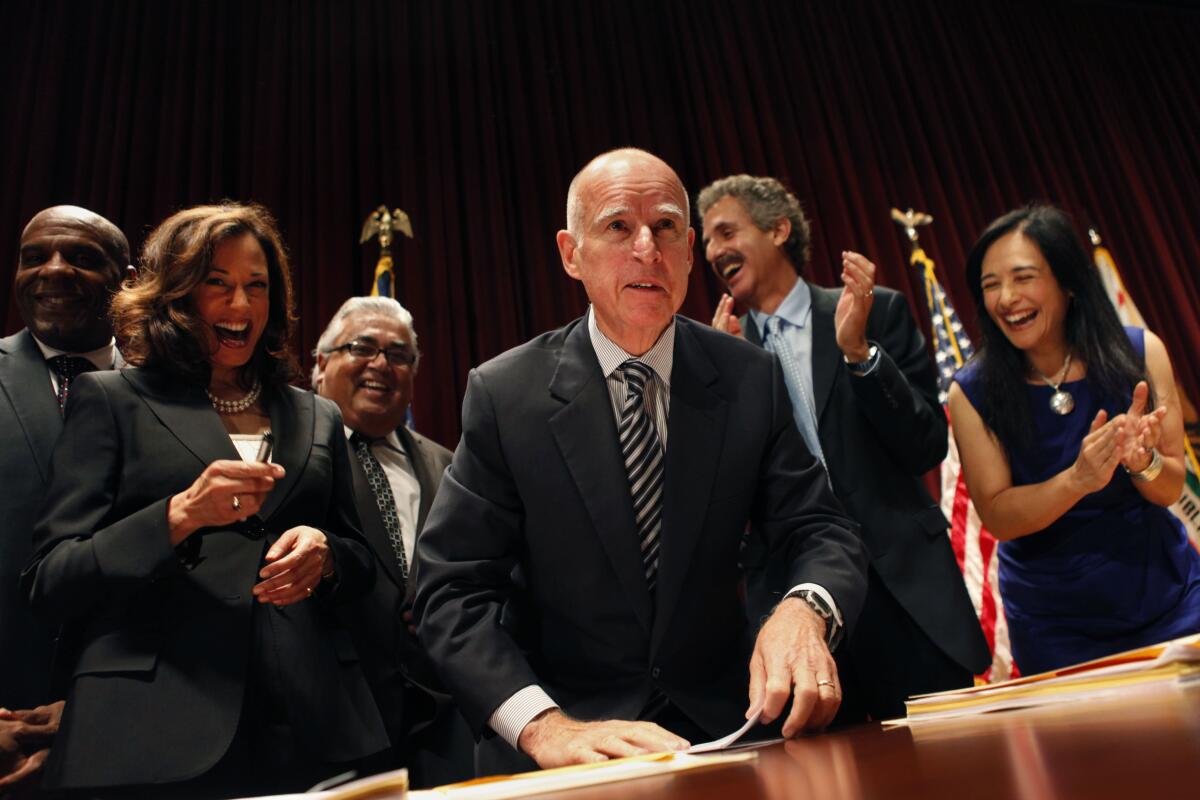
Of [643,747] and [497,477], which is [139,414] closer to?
[497,477]

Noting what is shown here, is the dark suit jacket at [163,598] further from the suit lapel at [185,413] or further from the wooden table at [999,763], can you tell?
the wooden table at [999,763]

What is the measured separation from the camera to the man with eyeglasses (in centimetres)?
183

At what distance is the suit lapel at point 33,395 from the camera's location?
1660mm

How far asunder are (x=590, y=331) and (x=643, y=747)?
82 cm

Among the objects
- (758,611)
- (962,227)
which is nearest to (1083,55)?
(962,227)

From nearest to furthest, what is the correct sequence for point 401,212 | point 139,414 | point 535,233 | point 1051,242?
point 139,414 < point 1051,242 < point 401,212 < point 535,233

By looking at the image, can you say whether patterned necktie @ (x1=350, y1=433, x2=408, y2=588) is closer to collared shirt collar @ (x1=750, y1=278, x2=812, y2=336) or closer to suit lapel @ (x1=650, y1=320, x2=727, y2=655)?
suit lapel @ (x1=650, y1=320, x2=727, y2=655)

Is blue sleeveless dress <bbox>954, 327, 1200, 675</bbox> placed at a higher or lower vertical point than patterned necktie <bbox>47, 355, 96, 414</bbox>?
lower

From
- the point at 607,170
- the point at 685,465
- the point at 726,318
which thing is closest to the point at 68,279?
the point at 607,170

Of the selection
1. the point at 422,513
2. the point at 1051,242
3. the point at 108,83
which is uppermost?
the point at 108,83

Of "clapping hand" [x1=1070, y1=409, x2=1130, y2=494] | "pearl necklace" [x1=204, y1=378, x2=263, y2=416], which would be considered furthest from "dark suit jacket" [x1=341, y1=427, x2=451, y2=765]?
"clapping hand" [x1=1070, y1=409, x2=1130, y2=494]

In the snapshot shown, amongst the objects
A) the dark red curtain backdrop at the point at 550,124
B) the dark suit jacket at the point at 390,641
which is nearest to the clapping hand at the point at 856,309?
the dark suit jacket at the point at 390,641

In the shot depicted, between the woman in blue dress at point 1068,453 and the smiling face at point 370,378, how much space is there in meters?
1.64

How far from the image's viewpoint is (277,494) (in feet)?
5.12
